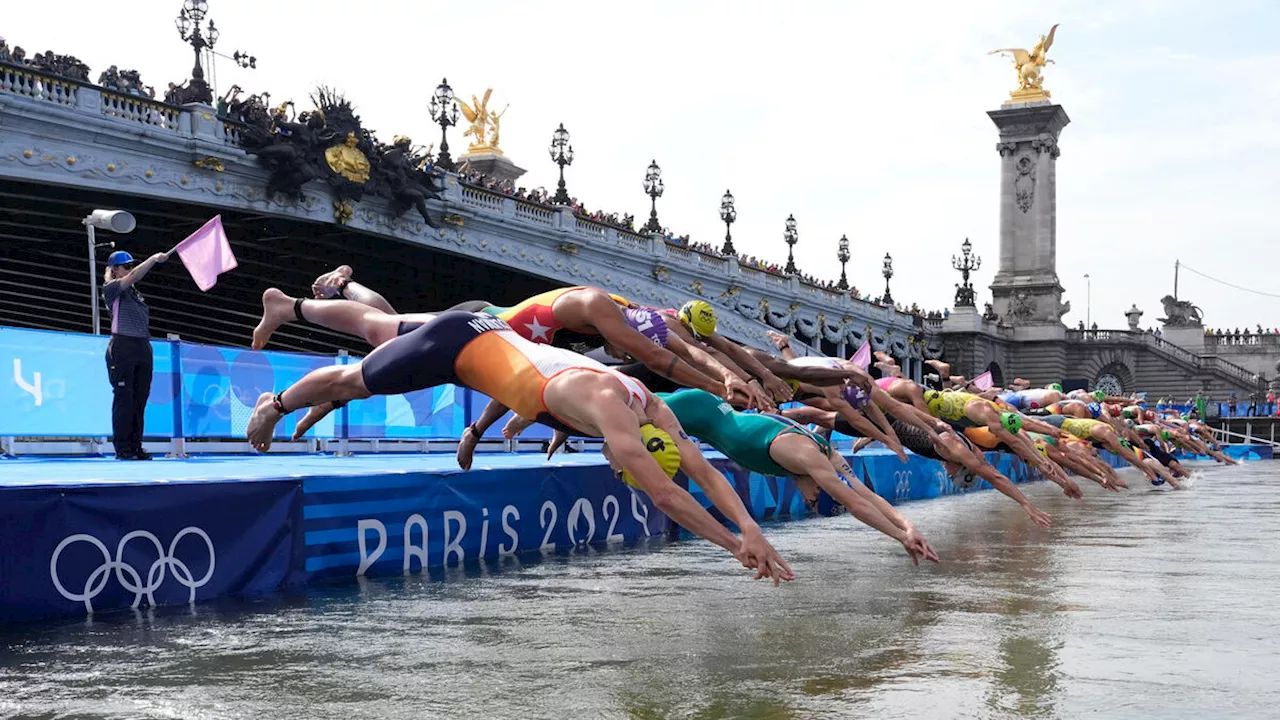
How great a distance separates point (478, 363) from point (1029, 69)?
3682 inches

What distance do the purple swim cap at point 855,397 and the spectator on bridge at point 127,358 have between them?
7.21 m

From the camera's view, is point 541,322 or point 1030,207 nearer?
point 541,322

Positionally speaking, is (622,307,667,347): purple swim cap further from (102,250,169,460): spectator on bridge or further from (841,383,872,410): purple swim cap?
(102,250,169,460): spectator on bridge

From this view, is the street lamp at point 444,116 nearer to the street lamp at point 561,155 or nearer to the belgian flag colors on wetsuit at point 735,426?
the street lamp at point 561,155

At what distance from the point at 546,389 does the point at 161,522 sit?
3158mm

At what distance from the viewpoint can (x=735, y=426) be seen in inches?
440

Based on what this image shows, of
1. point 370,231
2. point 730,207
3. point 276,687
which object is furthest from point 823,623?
point 730,207

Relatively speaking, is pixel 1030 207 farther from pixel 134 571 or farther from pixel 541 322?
pixel 134 571

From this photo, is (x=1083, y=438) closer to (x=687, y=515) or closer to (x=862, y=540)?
(x=862, y=540)

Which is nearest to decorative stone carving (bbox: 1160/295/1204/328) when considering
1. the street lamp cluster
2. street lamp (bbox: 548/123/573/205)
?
the street lamp cluster

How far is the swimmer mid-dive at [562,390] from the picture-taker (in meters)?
7.09

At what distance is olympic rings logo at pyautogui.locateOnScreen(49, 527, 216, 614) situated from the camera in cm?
834

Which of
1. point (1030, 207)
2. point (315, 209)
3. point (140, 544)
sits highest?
point (1030, 207)

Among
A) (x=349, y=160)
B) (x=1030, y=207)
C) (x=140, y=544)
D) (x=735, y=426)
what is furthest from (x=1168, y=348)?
(x=140, y=544)
